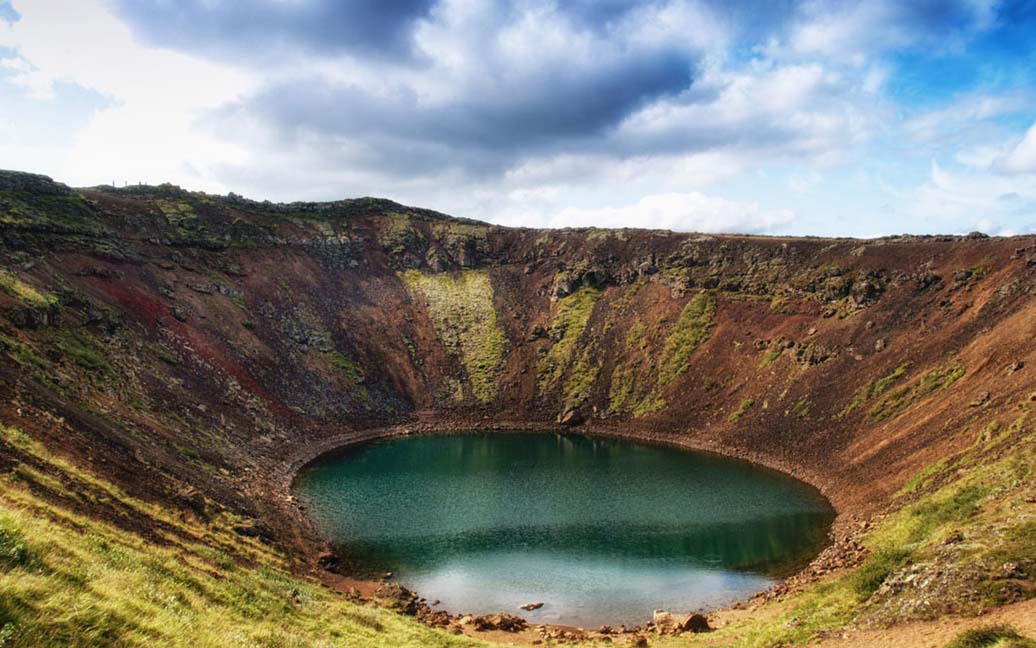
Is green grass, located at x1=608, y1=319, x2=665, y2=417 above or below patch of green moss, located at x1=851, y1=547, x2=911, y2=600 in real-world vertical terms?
A: above

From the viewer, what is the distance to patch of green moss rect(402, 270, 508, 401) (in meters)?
92.6

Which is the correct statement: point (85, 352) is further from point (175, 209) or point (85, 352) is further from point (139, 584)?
point (175, 209)

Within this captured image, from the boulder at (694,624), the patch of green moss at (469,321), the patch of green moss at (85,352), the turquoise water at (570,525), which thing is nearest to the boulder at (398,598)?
the turquoise water at (570,525)

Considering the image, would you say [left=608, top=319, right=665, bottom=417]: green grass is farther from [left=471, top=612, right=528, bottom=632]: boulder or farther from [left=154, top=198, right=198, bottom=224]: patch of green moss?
[left=154, top=198, right=198, bottom=224]: patch of green moss

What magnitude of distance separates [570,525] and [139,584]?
36.4 m

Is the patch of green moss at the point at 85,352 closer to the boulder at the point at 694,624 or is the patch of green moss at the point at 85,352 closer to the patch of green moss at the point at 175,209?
the patch of green moss at the point at 175,209

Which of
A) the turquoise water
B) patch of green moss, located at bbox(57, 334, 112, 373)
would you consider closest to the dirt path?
the turquoise water

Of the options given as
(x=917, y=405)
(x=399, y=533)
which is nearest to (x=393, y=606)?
(x=399, y=533)

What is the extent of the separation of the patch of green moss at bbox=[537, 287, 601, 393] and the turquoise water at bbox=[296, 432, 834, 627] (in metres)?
18.8

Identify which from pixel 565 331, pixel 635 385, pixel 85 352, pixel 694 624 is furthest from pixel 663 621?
pixel 565 331

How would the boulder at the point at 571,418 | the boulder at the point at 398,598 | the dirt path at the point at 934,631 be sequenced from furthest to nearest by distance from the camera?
the boulder at the point at 571,418, the boulder at the point at 398,598, the dirt path at the point at 934,631

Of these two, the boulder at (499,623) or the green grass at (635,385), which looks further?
the green grass at (635,385)

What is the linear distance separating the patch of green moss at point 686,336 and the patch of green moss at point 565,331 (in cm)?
1363

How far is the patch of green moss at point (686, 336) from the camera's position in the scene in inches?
3268
